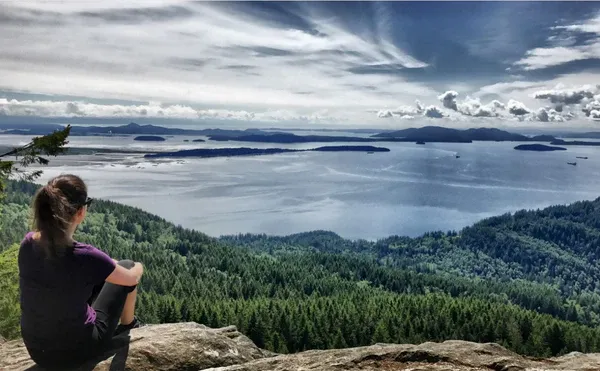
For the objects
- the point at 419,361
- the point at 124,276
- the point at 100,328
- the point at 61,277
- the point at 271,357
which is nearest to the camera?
the point at 61,277

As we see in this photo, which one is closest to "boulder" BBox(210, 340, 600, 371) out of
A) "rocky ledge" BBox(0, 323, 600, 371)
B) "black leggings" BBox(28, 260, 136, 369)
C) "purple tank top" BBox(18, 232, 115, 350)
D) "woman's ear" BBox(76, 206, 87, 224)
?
"rocky ledge" BBox(0, 323, 600, 371)

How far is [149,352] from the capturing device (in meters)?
10.3

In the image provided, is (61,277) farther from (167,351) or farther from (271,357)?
(271,357)

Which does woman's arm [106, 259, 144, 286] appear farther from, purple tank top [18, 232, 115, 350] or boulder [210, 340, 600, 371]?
boulder [210, 340, 600, 371]

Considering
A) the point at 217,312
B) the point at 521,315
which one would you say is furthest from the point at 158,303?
the point at 521,315

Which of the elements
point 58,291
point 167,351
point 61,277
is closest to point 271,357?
point 167,351

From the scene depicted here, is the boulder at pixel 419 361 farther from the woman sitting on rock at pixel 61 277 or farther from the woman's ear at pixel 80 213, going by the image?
the woman's ear at pixel 80 213

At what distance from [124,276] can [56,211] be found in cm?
152

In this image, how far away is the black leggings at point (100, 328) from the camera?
7.93 m

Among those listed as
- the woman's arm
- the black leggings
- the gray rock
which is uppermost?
the woman's arm

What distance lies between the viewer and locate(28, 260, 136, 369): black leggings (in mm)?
7926

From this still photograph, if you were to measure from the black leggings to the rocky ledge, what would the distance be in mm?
803

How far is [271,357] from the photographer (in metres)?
10.9

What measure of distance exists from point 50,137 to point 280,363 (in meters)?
21.3
